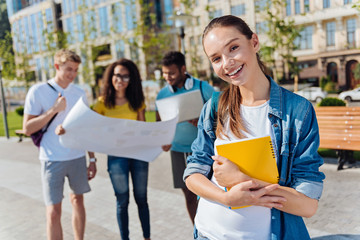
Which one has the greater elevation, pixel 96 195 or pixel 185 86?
pixel 185 86

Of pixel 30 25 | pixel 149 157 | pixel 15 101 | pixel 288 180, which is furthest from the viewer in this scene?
pixel 15 101

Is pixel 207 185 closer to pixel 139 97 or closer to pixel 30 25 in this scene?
pixel 139 97

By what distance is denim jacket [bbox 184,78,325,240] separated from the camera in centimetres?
121

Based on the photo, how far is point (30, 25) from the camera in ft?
68.0

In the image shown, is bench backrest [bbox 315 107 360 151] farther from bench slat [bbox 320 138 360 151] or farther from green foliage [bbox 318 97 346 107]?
green foliage [bbox 318 97 346 107]

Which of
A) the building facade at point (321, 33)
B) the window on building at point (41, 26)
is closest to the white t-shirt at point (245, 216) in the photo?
the building facade at point (321, 33)

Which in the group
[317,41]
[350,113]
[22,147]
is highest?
[317,41]

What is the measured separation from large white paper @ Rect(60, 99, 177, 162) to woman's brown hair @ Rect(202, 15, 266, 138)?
5.01ft

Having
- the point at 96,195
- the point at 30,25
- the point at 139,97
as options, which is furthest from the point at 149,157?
the point at 30,25

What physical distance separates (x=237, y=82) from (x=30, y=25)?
2237 centimetres

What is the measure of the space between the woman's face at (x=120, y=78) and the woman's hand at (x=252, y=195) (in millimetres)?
2172

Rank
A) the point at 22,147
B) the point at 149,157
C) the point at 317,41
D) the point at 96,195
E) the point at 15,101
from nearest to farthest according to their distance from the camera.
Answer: the point at 149,157 < the point at 96,195 < the point at 22,147 < the point at 317,41 < the point at 15,101

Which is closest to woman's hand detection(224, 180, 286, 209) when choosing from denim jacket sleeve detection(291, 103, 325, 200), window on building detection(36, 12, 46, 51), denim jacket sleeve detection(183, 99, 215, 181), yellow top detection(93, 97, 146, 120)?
denim jacket sleeve detection(291, 103, 325, 200)

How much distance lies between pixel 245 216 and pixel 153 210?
320cm
